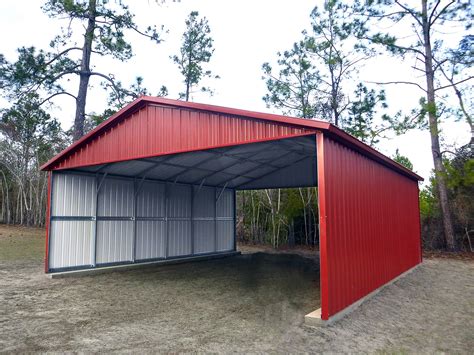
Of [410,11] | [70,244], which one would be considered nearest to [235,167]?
[70,244]

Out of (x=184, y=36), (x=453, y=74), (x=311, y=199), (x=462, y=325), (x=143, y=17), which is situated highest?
(x=184, y=36)

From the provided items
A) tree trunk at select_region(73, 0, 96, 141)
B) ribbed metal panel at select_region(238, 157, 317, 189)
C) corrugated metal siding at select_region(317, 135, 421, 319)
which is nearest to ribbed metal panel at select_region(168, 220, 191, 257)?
ribbed metal panel at select_region(238, 157, 317, 189)

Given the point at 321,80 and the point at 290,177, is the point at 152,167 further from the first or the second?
the point at 321,80

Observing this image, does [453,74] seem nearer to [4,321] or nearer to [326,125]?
[326,125]

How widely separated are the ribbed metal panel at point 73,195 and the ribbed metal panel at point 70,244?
0.27 meters

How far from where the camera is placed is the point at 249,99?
64.0 ft

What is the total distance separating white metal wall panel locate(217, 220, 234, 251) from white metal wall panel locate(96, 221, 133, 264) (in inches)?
154

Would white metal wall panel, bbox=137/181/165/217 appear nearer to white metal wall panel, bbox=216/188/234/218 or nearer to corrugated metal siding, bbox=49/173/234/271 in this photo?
corrugated metal siding, bbox=49/173/234/271

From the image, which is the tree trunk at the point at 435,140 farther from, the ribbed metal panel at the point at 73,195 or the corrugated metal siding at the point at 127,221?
the ribbed metal panel at the point at 73,195

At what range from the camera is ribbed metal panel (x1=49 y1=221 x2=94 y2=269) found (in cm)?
834

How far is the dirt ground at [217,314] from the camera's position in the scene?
4207 millimetres

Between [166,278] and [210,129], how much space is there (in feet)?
13.1

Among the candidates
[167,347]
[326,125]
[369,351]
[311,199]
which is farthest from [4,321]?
[311,199]

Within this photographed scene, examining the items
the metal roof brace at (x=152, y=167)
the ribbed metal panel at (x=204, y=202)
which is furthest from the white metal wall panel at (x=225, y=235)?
the metal roof brace at (x=152, y=167)
